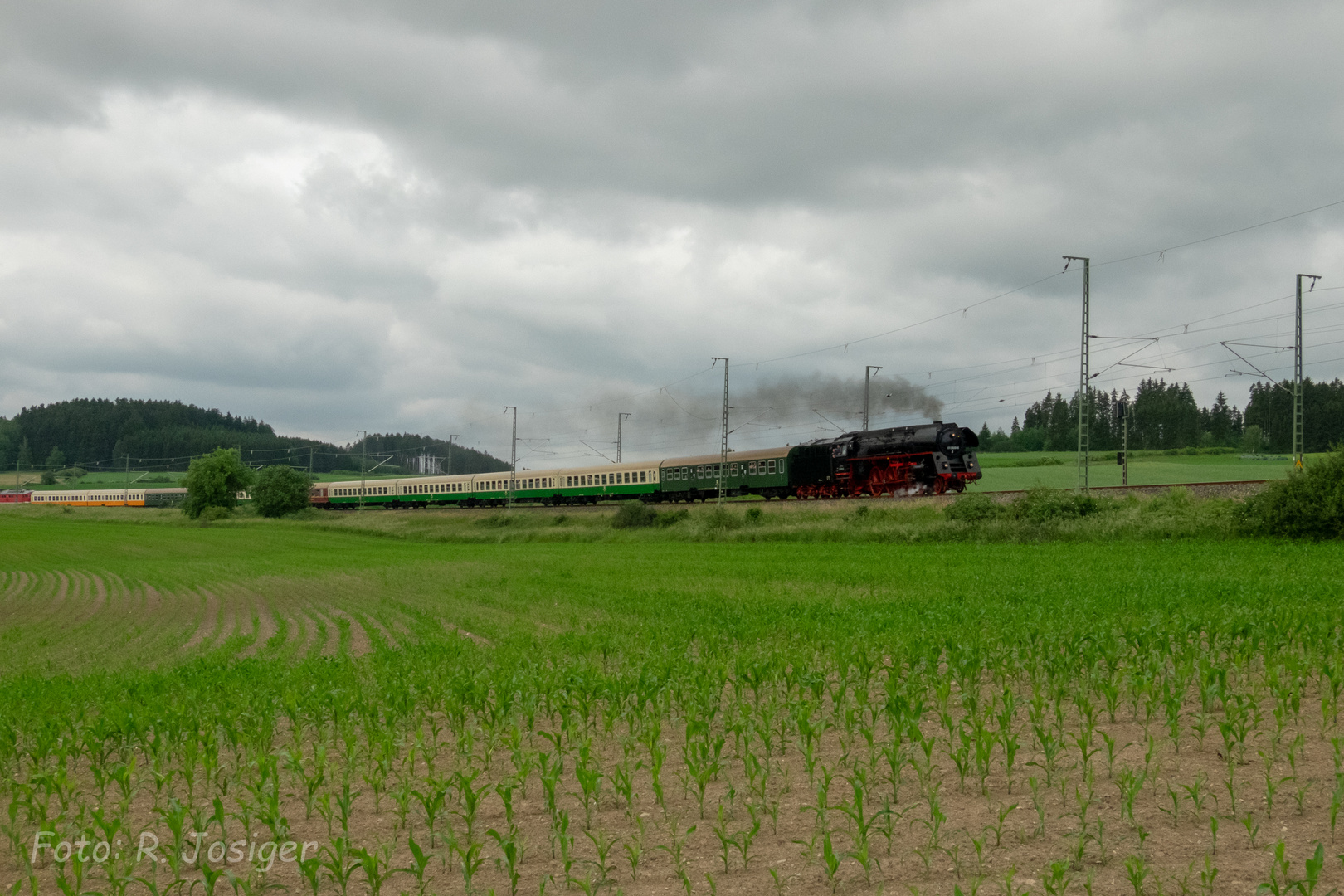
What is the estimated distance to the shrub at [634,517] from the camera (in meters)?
58.2

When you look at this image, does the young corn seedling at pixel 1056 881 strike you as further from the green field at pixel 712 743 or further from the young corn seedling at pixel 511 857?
the young corn seedling at pixel 511 857

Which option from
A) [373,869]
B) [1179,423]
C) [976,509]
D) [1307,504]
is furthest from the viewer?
[1179,423]

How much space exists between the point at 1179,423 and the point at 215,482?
100042mm

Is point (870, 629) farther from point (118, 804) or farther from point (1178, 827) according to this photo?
point (118, 804)

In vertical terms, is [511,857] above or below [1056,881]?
below

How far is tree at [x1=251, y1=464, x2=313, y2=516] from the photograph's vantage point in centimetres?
9431

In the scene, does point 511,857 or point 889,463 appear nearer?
point 511,857

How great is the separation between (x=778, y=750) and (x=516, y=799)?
2.41m

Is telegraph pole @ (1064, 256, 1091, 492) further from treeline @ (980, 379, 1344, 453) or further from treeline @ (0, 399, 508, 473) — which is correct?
treeline @ (0, 399, 508, 473)

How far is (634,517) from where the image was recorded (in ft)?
193

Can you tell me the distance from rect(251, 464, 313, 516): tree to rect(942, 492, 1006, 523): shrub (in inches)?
2903

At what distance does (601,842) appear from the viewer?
6094 mm

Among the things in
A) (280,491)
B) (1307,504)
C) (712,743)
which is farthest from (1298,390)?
(280,491)

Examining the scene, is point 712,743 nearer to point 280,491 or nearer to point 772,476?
point 772,476
